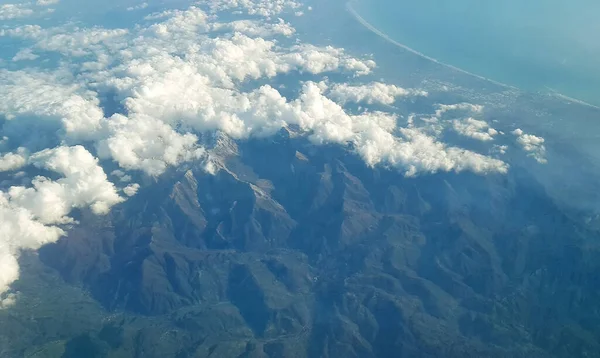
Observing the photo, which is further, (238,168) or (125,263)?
(238,168)

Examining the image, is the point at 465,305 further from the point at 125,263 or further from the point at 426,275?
the point at 125,263

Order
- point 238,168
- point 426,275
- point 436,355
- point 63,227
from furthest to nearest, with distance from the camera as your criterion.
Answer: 1. point 238,168
2. point 63,227
3. point 426,275
4. point 436,355

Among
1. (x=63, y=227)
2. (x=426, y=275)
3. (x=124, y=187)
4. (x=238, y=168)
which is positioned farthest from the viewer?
(x=238, y=168)

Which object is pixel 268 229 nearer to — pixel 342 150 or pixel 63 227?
pixel 342 150

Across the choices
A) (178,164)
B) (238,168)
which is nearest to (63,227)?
(178,164)

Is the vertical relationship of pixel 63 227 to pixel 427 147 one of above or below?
below

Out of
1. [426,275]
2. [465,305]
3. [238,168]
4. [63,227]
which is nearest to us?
[465,305]

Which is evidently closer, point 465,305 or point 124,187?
point 465,305

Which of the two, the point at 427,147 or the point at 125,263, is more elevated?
the point at 427,147

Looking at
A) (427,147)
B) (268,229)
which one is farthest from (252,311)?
(427,147)
